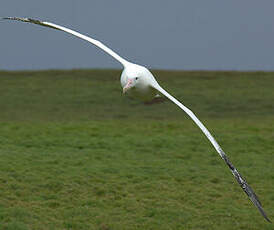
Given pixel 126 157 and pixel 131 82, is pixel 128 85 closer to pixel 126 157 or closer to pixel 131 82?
pixel 131 82

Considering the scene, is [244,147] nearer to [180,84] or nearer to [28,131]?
[28,131]

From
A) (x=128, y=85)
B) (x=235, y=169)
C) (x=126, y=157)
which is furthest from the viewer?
(x=126, y=157)

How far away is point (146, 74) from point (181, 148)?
18.9 ft

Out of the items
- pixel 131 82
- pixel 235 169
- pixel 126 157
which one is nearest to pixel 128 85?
pixel 131 82

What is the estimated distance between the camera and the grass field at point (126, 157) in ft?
33.8

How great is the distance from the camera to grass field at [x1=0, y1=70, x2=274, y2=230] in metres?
10.3

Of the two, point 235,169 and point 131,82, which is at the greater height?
point 131,82

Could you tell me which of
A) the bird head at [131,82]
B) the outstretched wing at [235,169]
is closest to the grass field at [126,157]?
the bird head at [131,82]

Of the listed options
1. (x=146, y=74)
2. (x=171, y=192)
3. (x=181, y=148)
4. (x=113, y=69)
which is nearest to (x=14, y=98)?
(x=113, y=69)

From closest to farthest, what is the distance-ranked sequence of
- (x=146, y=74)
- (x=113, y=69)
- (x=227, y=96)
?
(x=146, y=74), (x=227, y=96), (x=113, y=69)

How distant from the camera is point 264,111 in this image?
19.1m

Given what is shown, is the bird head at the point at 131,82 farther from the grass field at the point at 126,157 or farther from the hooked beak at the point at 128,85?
the grass field at the point at 126,157

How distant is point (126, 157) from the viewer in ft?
42.8

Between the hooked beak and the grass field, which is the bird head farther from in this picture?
the grass field
